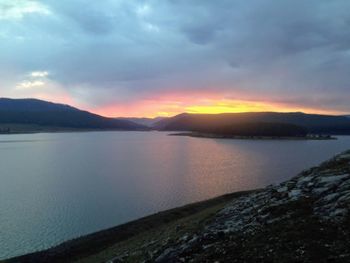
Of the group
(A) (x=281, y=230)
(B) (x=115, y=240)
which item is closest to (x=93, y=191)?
(B) (x=115, y=240)

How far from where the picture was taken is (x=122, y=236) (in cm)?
3741

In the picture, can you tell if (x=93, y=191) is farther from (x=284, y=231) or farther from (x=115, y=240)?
(x=284, y=231)

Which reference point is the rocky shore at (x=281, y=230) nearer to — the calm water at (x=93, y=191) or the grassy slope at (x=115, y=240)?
the grassy slope at (x=115, y=240)

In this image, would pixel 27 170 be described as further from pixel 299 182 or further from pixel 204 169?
pixel 299 182

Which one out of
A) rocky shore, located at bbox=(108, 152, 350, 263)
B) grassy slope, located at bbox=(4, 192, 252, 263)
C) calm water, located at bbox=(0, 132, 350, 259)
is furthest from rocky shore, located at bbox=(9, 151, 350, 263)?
calm water, located at bbox=(0, 132, 350, 259)

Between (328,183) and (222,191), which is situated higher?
(328,183)

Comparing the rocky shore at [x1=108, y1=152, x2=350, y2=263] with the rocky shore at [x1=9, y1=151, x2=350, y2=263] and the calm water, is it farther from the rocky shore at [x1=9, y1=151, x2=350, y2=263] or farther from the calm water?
the calm water

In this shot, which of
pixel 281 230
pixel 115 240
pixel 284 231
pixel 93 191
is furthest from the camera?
pixel 93 191

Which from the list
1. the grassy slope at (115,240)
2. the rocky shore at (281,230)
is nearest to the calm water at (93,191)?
the grassy slope at (115,240)

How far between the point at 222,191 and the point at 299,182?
141ft

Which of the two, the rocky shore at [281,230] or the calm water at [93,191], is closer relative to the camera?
the rocky shore at [281,230]

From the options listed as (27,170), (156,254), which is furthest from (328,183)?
(27,170)

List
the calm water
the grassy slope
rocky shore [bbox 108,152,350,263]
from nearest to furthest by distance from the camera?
rocky shore [bbox 108,152,350,263]
the grassy slope
the calm water

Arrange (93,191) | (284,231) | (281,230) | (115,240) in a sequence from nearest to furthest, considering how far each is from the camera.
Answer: (284,231) → (281,230) → (115,240) → (93,191)
